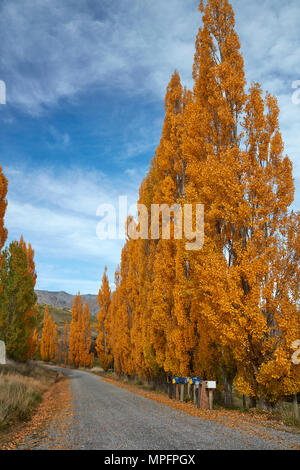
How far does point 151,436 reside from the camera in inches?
219

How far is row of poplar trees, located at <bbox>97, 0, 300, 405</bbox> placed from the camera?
26.3 ft

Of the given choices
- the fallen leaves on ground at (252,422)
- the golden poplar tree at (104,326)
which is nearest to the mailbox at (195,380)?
the fallen leaves on ground at (252,422)

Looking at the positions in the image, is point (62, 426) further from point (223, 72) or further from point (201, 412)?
point (223, 72)

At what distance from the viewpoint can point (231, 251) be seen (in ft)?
32.1

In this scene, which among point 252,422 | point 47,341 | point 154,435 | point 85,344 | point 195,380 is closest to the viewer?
point 154,435

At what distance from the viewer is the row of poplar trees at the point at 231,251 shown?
26.3 feet

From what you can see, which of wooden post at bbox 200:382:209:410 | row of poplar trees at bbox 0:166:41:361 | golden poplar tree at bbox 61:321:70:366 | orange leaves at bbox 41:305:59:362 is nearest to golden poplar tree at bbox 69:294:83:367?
golden poplar tree at bbox 61:321:70:366

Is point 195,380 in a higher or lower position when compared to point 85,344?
higher

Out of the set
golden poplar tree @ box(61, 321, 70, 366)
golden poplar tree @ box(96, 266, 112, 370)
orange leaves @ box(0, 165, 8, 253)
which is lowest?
golden poplar tree @ box(61, 321, 70, 366)

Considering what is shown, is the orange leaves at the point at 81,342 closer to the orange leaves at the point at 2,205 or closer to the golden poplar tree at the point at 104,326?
the golden poplar tree at the point at 104,326

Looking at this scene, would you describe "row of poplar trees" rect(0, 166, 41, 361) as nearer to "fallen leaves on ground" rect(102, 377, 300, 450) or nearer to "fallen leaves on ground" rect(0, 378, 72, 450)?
"fallen leaves on ground" rect(0, 378, 72, 450)

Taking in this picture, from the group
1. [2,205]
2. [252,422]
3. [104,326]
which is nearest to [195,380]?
[252,422]

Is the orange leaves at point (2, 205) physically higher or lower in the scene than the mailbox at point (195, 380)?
higher

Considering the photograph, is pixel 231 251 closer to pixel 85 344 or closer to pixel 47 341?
pixel 85 344
